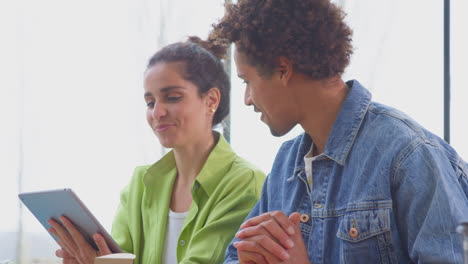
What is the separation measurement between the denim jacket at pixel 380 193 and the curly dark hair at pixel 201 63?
2.28 ft

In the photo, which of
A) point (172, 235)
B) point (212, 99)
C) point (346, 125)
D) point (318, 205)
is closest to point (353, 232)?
point (318, 205)

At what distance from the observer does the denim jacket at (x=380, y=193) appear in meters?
1.22

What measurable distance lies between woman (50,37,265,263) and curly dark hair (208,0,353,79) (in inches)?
22.2

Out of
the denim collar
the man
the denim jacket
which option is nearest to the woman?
the man

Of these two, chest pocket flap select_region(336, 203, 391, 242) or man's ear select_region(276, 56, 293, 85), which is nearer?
chest pocket flap select_region(336, 203, 391, 242)

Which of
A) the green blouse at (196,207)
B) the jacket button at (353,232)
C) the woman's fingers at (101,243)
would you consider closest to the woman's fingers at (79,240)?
the woman's fingers at (101,243)

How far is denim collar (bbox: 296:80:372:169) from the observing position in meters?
1.43

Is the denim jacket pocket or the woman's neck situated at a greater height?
the woman's neck

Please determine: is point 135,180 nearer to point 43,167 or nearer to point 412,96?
point 43,167

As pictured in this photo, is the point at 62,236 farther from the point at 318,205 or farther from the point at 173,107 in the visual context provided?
the point at 318,205

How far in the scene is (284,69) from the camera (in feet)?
4.93

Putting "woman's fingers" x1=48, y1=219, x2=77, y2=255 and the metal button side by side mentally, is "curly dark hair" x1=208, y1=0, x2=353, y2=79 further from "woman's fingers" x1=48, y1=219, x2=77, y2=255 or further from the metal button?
"woman's fingers" x1=48, y1=219, x2=77, y2=255

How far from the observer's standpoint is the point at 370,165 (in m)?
1.36

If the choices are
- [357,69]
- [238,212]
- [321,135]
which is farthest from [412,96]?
[321,135]
